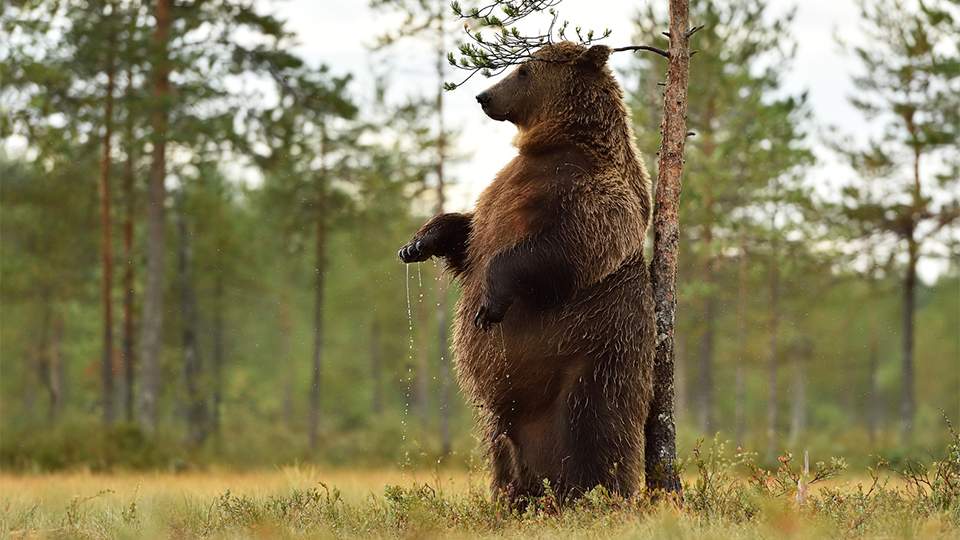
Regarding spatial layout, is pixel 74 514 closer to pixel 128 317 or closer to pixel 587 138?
pixel 587 138

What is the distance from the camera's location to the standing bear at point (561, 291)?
506 cm

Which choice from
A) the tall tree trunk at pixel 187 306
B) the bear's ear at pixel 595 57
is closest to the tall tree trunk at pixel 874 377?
the tall tree trunk at pixel 187 306

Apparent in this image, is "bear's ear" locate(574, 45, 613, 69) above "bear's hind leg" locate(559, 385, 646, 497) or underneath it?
above

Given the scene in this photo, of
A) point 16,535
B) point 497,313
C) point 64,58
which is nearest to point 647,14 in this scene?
point 64,58

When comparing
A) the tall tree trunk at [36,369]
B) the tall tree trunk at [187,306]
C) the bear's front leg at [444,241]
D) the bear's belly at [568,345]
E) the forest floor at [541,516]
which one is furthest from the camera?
the tall tree trunk at [36,369]

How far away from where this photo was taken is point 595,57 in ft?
18.3

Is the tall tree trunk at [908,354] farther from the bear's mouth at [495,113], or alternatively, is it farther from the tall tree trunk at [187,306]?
the tall tree trunk at [187,306]

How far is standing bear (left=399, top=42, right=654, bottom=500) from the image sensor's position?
16.6 feet

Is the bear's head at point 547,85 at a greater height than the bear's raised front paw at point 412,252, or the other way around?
the bear's head at point 547,85

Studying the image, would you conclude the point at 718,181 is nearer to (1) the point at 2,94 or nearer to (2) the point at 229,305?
(1) the point at 2,94

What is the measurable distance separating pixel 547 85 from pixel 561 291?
1.43 meters

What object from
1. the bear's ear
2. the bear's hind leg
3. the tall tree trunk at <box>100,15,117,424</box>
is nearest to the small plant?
the bear's hind leg

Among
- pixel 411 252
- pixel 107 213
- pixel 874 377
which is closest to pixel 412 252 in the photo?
pixel 411 252

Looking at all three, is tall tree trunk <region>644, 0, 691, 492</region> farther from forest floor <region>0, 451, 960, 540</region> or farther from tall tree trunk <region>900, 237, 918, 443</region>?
tall tree trunk <region>900, 237, 918, 443</region>
